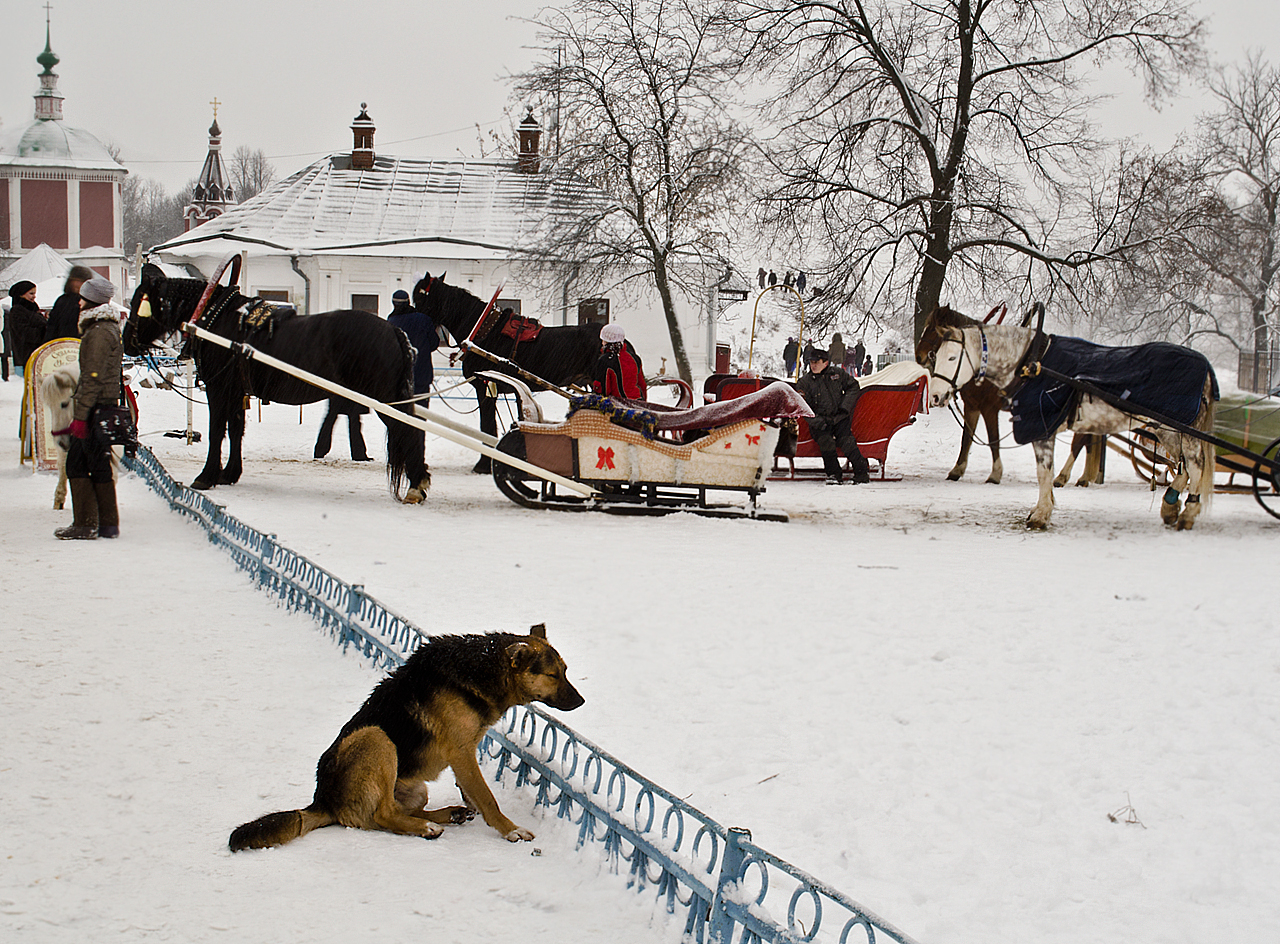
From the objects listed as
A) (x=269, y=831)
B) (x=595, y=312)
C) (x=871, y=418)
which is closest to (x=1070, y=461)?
(x=871, y=418)

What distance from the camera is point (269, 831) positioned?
344 cm

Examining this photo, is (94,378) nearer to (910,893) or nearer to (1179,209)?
(910,893)

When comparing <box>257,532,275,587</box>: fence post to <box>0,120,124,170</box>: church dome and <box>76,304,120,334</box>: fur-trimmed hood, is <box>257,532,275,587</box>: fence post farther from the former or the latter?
<box>0,120,124,170</box>: church dome

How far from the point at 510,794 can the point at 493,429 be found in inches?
397

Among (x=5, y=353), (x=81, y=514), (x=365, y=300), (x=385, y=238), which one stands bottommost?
(x=81, y=514)

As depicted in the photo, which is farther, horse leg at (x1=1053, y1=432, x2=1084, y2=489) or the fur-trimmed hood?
horse leg at (x1=1053, y1=432, x2=1084, y2=489)

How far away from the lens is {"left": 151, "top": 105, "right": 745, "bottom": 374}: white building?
108ft

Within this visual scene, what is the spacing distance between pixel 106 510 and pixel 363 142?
30925 mm

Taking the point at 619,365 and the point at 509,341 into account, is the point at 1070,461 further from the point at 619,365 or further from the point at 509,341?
the point at 509,341

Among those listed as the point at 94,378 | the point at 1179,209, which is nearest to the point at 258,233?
the point at 1179,209

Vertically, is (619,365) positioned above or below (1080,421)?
above

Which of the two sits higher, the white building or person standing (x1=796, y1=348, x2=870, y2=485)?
the white building

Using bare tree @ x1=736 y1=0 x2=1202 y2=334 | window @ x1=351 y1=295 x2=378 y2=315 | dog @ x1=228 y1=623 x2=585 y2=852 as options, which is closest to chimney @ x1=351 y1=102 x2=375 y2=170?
window @ x1=351 y1=295 x2=378 y2=315

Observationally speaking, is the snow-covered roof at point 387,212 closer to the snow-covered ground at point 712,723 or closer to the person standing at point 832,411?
the person standing at point 832,411
